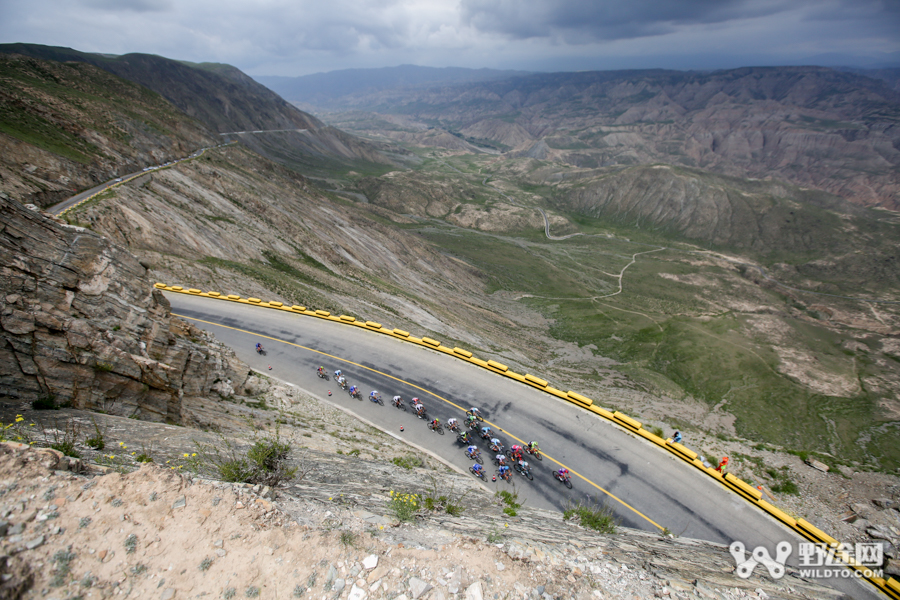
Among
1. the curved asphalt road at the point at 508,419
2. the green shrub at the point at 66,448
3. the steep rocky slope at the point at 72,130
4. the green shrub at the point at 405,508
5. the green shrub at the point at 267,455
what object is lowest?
the curved asphalt road at the point at 508,419

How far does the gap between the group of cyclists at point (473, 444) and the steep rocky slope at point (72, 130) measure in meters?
38.0

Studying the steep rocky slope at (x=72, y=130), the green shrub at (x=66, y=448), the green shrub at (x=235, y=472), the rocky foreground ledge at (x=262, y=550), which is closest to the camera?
the rocky foreground ledge at (x=262, y=550)

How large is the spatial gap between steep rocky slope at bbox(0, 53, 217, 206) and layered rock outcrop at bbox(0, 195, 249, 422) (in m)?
29.2

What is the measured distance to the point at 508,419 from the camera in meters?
23.6

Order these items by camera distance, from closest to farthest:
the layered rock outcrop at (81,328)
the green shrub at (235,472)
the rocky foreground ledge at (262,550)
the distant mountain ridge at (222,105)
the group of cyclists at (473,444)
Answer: the rocky foreground ledge at (262,550), the green shrub at (235,472), the layered rock outcrop at (81,328), the group of cyclists at (473,444), the distant mountain ridge at (222,105)

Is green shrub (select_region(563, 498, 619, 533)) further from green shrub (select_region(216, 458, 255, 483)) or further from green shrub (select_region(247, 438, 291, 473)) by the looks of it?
green shrub (select_region(216, 458, 255, 483))

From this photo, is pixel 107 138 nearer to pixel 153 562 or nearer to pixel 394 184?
pixel 153 562

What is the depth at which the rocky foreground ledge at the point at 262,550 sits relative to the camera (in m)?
6.68

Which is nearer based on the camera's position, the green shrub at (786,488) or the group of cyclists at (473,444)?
the group of cyclists at (473,444)

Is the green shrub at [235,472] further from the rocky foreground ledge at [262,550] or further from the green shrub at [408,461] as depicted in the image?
the green shrub at [408,461]

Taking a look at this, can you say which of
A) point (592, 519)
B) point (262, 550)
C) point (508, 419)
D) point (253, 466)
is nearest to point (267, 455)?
point (253, 466)

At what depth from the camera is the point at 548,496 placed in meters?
18.8

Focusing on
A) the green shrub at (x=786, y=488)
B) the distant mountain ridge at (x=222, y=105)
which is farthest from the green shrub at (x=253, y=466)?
the distant mountain ridge at (x=222, y=105)

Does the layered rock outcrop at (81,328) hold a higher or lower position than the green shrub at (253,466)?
higher
